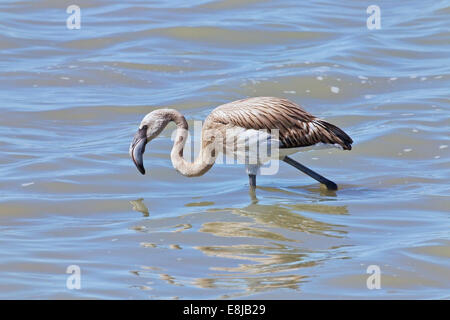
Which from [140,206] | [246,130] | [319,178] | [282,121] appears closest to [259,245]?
[246,130]

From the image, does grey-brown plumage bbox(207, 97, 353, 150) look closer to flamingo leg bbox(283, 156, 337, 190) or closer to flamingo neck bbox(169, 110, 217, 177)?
flamingo neck bbox(169, 110, 217, 177)

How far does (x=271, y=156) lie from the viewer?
11477mm

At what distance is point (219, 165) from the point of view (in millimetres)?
13125

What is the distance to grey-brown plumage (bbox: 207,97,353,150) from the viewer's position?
11.2 metres

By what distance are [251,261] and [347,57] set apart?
30.6 feet

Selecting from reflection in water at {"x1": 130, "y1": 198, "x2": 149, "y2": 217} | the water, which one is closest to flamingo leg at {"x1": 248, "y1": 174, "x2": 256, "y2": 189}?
the water

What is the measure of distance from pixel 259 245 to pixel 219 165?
353 cm

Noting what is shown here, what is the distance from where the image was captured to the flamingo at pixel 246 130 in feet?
36.7

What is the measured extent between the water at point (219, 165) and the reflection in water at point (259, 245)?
1.1 inches

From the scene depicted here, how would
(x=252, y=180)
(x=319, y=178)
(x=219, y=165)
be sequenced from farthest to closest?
1. (x=219, y=165)
2. (x=319, y=178)
3. (x=252, y=180)

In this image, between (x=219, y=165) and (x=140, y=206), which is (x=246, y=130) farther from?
(x=219, y=165)

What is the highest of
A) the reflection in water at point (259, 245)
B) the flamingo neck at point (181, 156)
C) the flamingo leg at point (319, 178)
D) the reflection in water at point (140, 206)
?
the flamingo neck at point (181, 156)

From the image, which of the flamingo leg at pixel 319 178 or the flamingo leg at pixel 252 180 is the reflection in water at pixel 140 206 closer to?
the flamingo leg at pixel 252 180

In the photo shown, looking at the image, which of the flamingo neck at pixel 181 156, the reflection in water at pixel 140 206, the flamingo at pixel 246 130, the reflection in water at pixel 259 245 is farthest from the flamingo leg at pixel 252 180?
the reflection in water at pixel 140 206
